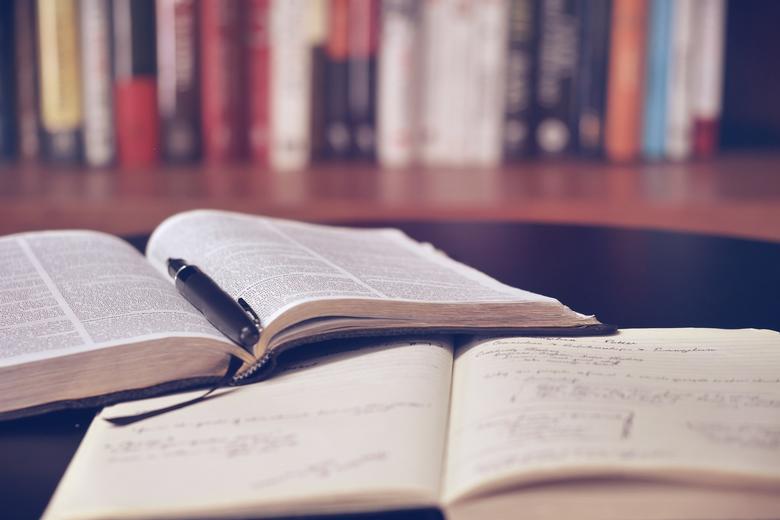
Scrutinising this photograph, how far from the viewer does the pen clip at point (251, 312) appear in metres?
0.49

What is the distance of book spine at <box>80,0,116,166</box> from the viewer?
1.29m

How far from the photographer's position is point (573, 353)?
473 millimetres

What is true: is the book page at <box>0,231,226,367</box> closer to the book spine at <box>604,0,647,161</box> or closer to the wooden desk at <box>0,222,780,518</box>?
the wooden desk at <box>0,222,780,518</box>

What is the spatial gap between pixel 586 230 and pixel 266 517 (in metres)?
0.61

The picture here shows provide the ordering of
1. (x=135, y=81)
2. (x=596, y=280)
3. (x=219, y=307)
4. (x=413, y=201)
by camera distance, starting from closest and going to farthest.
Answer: (x=219, y=307)
(x=596, y=280)
(x=413, y=201)
(x=135, y=81)

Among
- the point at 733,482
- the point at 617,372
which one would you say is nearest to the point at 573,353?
the point at 617,372

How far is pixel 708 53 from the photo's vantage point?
1.36m

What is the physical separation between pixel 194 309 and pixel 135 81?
0.86m

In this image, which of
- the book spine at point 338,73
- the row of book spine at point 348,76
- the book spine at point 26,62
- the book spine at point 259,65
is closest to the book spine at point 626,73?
the row of book spine at point 348,76

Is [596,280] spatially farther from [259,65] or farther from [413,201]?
[259,65]

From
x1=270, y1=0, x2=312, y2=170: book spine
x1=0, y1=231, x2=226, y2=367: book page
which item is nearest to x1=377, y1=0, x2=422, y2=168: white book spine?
x1=270, y1=0, x2=312, y2=170: book spine

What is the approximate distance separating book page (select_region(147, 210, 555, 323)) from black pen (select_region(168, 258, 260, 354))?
0.01 meters

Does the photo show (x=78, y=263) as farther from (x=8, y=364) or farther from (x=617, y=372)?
(x=617, y=372)

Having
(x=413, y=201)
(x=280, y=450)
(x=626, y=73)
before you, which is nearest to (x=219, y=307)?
(x=280, y=450)
